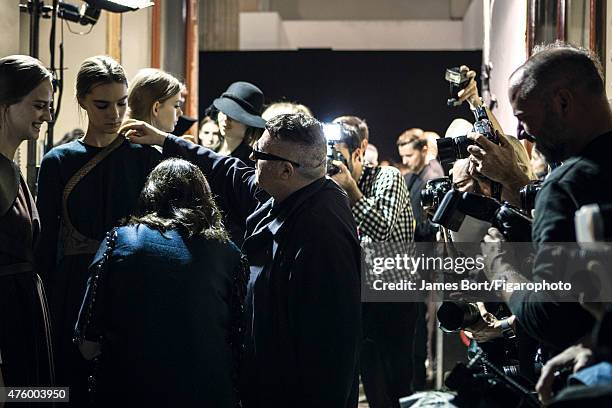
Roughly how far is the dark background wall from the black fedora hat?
229 inches

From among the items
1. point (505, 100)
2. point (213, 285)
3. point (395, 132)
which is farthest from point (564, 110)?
point (395, 132)

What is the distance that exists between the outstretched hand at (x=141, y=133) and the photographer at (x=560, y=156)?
4.69 feet

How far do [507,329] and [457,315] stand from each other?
0.25 m

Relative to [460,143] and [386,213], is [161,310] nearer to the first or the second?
[460,143]

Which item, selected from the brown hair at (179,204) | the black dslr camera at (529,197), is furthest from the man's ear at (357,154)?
the black dslr camera at (529,197)

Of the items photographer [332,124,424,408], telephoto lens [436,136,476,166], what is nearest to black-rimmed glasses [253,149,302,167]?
telephoto lens [436,136,476,166]

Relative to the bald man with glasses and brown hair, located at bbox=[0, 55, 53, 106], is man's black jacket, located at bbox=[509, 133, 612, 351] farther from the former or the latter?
brown hair, located at bbox=[0, 55, 53, 106]

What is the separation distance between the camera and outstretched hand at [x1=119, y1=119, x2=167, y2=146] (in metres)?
3.39

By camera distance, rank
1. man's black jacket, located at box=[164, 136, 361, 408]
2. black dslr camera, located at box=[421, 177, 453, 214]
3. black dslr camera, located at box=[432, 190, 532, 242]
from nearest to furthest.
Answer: black dslr camera, located at box=[432, 190, 532, 242]
man's black jacket, located at box=[164, 136, 361, 408]
black dslr camera, located at box=[421, 177, 453, 214]

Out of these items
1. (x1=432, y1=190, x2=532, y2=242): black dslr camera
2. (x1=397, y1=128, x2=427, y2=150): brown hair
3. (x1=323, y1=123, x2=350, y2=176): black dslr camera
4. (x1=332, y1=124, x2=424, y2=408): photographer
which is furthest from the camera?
(x1=397, y1=128, x2=427, y2=150): brown hair

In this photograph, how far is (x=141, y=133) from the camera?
3414 mm

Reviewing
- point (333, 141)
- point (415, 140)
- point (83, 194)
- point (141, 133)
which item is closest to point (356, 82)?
point (415, 140)

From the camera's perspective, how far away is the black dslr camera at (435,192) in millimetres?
3457

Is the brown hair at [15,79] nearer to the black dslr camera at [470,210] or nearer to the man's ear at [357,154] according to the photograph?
Answer: the black dslr camera at [470,210]
